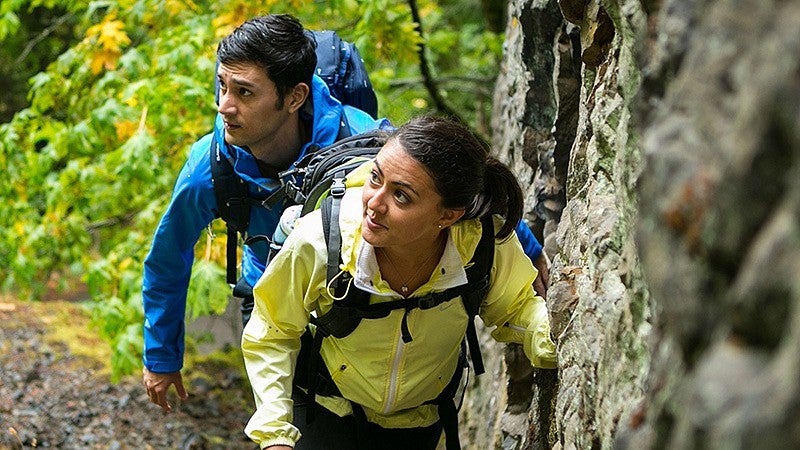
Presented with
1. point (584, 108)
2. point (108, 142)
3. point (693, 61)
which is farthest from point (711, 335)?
point (108, 142)

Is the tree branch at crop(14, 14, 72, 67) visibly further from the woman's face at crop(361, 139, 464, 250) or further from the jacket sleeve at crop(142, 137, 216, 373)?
the woman's face at crop(361, 139, 464, 250)

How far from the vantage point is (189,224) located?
434 cm

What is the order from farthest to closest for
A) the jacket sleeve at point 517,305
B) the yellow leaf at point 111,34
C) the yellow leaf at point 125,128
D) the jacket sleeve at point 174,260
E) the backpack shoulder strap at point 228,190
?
the yellow leaf at point 125,128 < the yellow leaf at point 111,34 < the jacket sleeve at point 174,260 < the backpack shoulder strap at point 228,190 < the jacket sleeve at point 517,305

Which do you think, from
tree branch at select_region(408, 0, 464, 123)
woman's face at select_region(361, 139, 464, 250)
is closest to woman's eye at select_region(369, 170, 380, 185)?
woman's face at select_region(361, 139, 464, 250)

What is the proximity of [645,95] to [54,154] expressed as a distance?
613cm

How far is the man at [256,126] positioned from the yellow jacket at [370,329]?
2.98 ft

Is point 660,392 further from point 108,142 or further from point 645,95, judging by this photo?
point 108,142

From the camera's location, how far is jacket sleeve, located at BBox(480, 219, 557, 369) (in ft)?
→ 11.5

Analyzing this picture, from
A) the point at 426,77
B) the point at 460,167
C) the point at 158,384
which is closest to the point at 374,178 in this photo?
the point at 460,167

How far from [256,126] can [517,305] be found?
1466mm

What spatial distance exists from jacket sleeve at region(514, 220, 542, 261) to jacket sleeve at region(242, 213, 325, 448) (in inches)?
41.7

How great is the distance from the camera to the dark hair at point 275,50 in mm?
4188

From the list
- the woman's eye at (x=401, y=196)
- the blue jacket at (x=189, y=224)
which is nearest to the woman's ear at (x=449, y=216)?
the woman's eye at (x=401, y=196)

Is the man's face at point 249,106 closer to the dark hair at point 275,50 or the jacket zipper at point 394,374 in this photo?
the dark hair at point 275,50
